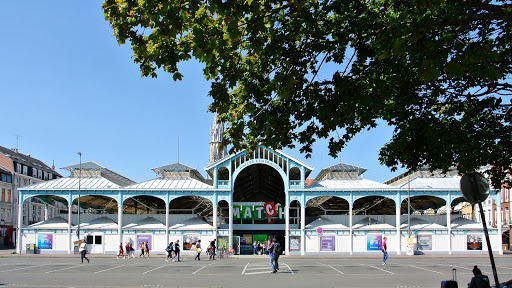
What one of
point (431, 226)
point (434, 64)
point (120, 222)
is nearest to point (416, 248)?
point (431, 226)

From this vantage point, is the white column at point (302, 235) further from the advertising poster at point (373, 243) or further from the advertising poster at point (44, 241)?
the advertising poster at point (44, 241)

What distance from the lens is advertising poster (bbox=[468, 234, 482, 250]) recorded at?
167 ft

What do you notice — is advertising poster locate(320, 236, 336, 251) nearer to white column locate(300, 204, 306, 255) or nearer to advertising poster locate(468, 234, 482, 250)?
white column locate(300, 204, 306, 255)

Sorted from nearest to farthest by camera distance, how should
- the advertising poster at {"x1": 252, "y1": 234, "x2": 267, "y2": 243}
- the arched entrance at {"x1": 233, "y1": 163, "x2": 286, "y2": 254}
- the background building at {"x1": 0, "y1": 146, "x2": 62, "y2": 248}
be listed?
the arched entrance at {"x1": 233, "y1": 163, "x2": 286, "y2": 254} → the advertising poster at {"x1": 252, "y1": 234, "x2": 267, "y2": 243} → the background building at {"x1": 0, "y1": 146, "x2": 62, "y2": 248}

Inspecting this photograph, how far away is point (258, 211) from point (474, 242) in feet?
66.4

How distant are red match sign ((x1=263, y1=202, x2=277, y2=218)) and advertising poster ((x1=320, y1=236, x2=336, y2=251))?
5.02m

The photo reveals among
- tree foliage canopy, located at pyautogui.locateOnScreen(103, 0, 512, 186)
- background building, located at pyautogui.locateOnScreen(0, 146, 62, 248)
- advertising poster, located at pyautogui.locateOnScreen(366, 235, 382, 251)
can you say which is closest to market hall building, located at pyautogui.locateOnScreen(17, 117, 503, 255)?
A: advertising poster, located at pyautogui.locateOnScreen(366, 235, 382, 251)

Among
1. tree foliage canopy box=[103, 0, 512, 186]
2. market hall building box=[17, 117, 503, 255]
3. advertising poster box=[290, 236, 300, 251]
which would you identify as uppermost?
tree foliage canopy box=[103, 0, 512, 186]

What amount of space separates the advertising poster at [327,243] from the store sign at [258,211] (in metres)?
4.39

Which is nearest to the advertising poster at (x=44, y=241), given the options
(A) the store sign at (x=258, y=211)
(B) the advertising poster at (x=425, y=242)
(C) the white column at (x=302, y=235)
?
(A) the store sign at (x=258, y=211)

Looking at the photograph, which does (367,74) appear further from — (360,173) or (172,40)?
(360,173)

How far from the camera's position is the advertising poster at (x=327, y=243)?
51000 mm

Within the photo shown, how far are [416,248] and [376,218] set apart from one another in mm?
4606

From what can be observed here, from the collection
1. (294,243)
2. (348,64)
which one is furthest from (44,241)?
(348,64)
